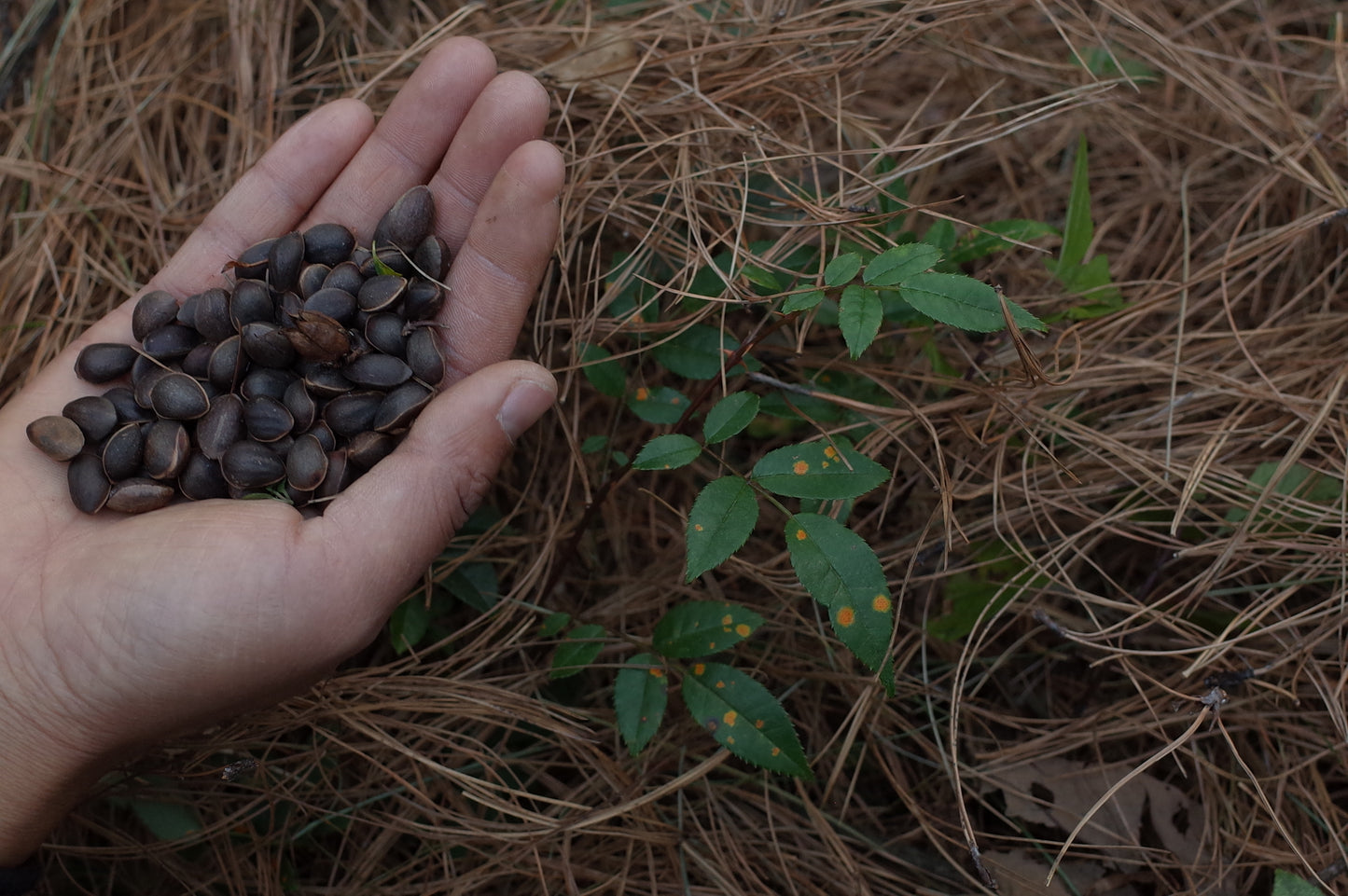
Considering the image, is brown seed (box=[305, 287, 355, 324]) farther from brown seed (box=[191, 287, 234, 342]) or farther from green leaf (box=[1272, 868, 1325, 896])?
green leaf (box=[1272, 868, 1325, 896])

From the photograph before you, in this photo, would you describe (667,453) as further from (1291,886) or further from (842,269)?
(1291,886)

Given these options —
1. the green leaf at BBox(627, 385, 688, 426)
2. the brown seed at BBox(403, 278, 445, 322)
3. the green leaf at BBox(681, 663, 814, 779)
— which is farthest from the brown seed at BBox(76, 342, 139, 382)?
the green leaf at BBox(681, 663, 814, 779)

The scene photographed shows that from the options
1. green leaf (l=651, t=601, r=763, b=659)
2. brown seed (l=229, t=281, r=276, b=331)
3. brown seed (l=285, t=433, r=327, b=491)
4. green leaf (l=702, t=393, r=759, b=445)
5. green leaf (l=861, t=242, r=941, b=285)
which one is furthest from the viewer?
brown seed (l=229, t=281, r=276, b=331)

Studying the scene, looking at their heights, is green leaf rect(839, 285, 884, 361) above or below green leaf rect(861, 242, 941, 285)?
below

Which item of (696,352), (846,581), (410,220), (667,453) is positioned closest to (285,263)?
(410,220)

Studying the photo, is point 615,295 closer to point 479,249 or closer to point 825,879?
point 479,249

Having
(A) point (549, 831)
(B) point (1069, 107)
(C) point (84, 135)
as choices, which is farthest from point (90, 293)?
(B) point (1069, 107)

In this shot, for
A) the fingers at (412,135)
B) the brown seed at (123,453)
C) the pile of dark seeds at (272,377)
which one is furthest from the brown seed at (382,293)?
the brown seed at (123,453)

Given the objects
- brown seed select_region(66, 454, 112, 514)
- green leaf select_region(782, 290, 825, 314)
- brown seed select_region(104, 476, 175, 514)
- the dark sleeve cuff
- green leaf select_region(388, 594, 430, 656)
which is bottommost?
green leaf select_region(388, 594, 430, 656)
